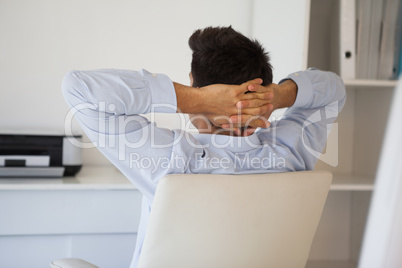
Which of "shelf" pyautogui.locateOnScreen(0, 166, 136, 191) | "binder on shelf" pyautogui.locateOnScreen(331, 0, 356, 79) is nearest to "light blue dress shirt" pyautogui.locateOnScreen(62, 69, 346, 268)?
"shelf" pyautogui.locateOnScreen(0, 166, 136, 191)

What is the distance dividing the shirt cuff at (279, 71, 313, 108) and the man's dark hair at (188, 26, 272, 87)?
6.6 inches

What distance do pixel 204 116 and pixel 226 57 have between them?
14cm

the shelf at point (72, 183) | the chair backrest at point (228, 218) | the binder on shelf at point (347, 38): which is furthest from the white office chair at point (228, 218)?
the binder on shelf at point (347, 38)

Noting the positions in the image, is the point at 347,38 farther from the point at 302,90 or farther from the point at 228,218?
the point at 228,218

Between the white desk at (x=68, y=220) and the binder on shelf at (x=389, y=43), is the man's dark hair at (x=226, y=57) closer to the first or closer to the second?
the white desk at (x=68, y=220)

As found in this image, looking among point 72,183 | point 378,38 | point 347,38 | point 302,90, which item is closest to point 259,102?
point 302,90

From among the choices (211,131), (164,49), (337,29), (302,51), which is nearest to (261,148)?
(211,131)

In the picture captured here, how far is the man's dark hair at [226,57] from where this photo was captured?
1.04 meters

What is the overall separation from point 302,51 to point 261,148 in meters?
0.77

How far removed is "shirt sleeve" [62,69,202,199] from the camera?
3.08ft

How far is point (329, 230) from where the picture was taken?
2211 millimetres

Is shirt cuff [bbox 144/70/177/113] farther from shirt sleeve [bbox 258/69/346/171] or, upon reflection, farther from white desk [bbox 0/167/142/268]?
white desk [bbox 0/167/142/268]

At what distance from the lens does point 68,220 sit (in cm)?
164

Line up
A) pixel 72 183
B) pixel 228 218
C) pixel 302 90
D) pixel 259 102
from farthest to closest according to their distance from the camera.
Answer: pixel 72 183
pixel 302 90
pixel 259 102
pixel 228 218
